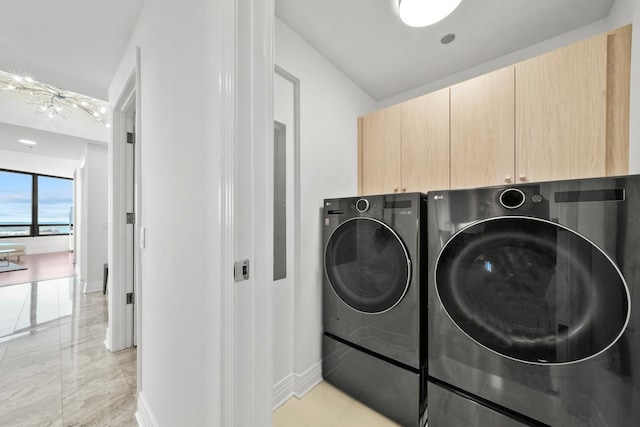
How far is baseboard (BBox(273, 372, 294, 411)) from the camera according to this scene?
1600mm

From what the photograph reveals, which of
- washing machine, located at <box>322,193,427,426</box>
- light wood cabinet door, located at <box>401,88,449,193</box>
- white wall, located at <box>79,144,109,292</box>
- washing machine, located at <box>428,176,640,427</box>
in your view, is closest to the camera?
washing machine, located at <box>428,176,640,427</box>

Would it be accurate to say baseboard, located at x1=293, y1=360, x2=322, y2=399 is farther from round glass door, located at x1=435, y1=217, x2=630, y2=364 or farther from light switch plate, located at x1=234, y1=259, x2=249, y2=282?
light switch plate, located at x1=234, y1=259, x2=249, y2=282

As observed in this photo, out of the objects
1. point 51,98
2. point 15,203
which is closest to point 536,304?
point 51,98

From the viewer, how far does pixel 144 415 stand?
137 cm

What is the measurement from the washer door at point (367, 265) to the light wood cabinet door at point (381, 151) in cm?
61

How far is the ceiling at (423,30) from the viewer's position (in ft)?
4.80

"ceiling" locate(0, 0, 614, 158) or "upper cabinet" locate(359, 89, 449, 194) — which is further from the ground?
"ceiling" locate(0, 0, 614, 158)

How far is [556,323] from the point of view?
3.30ft

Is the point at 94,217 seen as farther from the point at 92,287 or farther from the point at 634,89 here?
the point at 634,89

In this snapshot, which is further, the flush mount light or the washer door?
the washer door

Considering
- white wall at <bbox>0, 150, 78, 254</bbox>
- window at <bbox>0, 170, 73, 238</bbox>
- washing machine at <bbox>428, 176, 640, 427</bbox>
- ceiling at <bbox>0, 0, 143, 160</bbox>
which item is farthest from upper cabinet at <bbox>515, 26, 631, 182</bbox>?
window at <bbox>0, 170, 73, 238</bbox>

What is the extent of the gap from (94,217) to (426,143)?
5114 mm

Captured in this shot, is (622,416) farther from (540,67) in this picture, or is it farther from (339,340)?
(540,67)

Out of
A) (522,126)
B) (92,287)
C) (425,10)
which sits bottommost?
(92,287)
